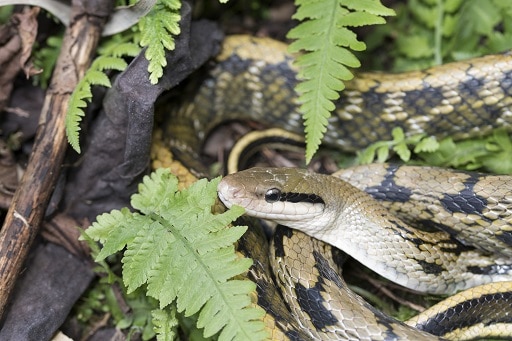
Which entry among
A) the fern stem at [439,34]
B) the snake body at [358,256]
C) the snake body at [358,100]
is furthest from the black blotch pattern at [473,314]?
the fern stem at [439,34]

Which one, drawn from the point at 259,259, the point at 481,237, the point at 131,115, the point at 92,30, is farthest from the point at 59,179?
the point at 481,237

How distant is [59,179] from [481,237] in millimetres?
3023

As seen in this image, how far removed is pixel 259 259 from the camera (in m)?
4.32

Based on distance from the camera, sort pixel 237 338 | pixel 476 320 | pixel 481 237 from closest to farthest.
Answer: pixel 237 338
pixel 476 320
pixel 481 237

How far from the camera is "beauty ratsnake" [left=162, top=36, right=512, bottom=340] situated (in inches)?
159

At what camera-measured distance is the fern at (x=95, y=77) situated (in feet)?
13.6

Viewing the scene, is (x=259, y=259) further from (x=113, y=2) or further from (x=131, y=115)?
(x=113, y=2)

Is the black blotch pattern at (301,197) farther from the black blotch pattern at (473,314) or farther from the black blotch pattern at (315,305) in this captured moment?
the black blotch pattern at (473,314)

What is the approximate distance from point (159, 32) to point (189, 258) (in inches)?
61.2

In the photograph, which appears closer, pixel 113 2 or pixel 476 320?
pixel 476 320

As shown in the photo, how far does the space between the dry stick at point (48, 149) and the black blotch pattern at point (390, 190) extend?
2239 millimetres

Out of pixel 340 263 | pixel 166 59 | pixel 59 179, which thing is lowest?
pixel 340 263

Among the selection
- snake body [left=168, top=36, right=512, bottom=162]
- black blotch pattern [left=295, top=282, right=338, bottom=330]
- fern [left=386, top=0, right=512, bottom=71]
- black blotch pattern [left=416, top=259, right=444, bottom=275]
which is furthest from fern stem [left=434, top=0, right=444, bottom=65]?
black blotch pattern [left=295, top=282, right=338, bottom=330]

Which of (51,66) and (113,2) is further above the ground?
(113,2)
